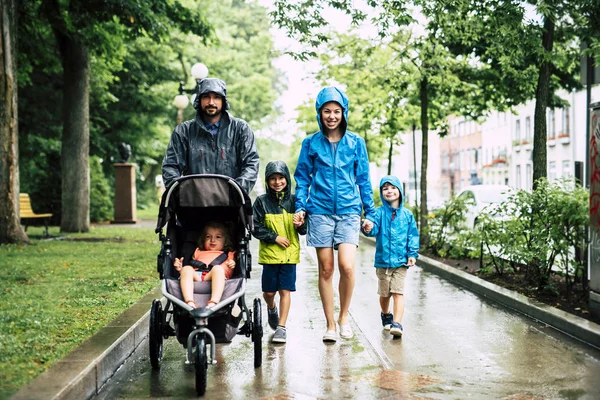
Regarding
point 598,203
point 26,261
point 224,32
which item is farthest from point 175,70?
point 598,203

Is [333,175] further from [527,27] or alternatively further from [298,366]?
[527,27]

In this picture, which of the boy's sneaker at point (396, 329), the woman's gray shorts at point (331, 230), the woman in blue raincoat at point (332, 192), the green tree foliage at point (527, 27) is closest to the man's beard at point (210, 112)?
the woman in blue raincoat at point (332, 192)

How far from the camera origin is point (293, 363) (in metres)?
6.38

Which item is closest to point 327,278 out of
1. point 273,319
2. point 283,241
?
point 283,241

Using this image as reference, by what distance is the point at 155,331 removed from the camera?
6.10 meters

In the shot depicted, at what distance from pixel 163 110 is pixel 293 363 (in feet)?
91.5

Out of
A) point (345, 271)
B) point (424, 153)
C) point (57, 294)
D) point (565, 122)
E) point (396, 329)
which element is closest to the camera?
point (345, 271)

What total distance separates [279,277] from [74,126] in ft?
51.7

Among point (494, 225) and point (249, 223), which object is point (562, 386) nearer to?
point (249, 223)

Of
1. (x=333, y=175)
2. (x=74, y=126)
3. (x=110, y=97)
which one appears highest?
(x=110, y=97)

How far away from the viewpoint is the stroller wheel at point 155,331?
608 cm

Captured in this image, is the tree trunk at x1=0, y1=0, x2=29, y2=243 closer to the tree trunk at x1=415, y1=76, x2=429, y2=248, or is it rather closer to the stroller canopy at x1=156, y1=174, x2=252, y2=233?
the tree trunk at x1=415, y1=76, x2=429, y2=248

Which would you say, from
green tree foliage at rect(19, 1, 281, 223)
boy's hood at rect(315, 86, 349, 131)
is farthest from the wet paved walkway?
green tree foliage at rect(19, 1, 281, 223)

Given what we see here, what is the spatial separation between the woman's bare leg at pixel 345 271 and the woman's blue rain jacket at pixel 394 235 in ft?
1.94
